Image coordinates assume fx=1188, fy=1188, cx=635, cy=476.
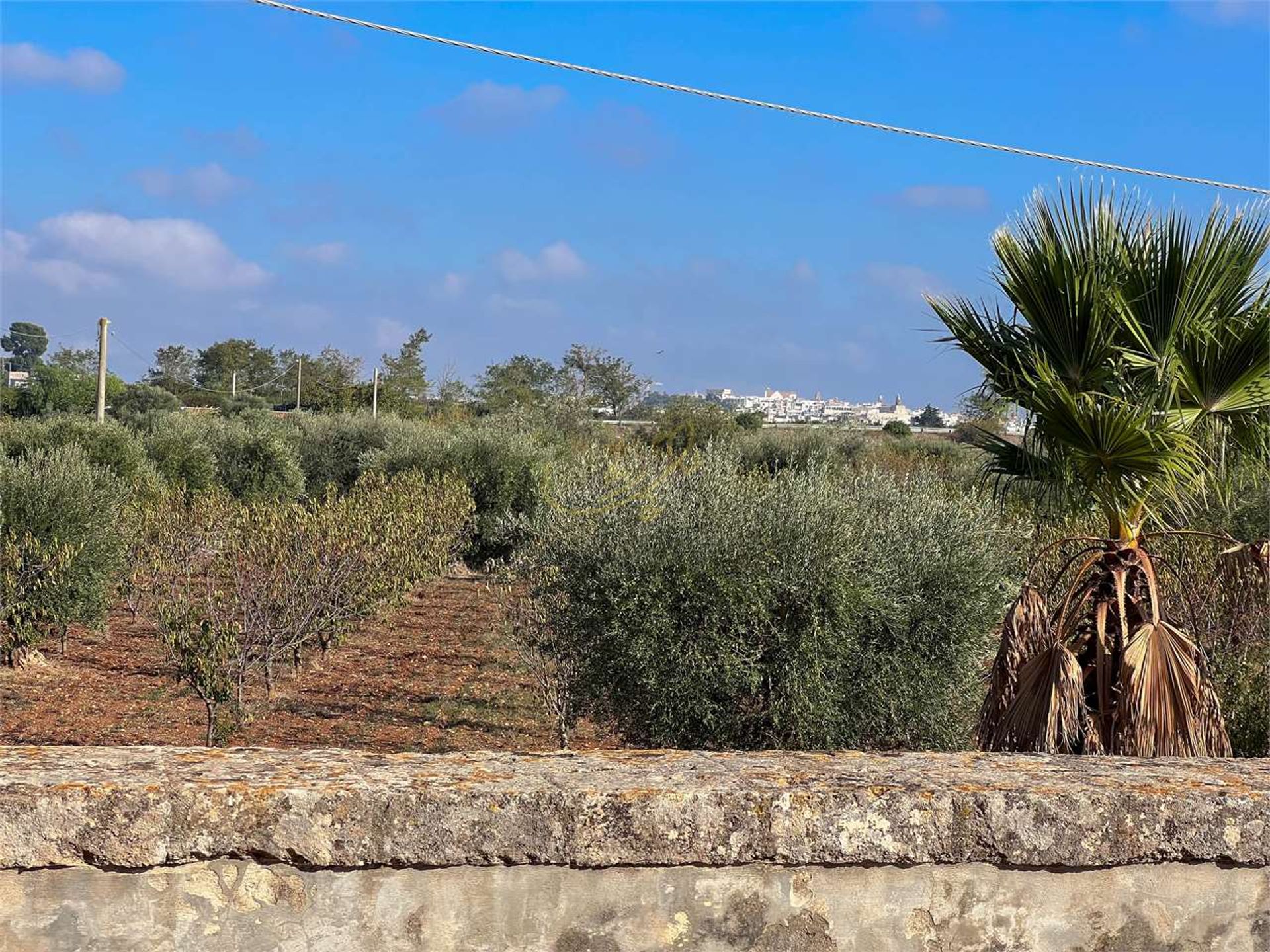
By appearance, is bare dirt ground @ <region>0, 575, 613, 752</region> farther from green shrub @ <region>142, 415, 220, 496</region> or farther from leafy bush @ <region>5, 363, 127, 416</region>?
leafy bush @ <region>5, 363, 127, 416</region>

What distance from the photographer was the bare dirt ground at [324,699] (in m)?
Result: 9.23

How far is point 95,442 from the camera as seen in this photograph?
63.8ft

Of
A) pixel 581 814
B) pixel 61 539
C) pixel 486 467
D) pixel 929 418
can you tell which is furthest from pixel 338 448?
pixel 929 418

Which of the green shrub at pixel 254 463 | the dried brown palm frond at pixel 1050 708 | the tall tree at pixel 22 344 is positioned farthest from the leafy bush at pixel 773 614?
the tall tree at pixel 22 344

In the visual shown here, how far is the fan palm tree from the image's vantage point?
16.5 feet

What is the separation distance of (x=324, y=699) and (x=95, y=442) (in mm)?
10860

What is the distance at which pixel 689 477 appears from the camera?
25.3 ft

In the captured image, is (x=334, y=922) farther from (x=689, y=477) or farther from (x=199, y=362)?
(x=199, y=362)

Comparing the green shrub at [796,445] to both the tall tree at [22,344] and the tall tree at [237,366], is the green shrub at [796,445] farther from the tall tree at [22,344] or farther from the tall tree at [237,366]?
the tall tree at [22,344]

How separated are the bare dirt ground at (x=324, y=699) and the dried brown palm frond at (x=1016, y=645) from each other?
3.17 m

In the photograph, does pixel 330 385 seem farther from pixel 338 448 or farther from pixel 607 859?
pixel 607 859

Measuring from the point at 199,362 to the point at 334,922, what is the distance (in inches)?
2652

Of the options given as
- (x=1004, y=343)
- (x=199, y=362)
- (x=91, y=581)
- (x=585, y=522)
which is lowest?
(x=91, y=581)

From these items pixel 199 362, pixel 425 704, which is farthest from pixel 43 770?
pixel 199 362
